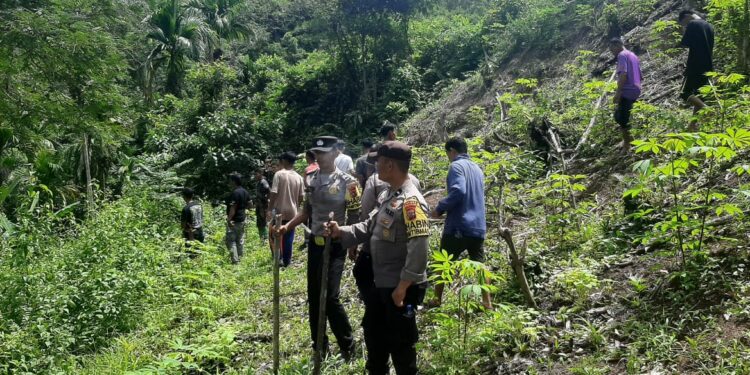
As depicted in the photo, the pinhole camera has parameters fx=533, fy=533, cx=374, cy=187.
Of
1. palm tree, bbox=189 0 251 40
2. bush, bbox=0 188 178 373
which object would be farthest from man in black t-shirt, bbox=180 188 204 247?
palm tree, bbox=189 0 251 40

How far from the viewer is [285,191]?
7.18 meters

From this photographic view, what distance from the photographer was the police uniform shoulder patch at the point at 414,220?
324cm

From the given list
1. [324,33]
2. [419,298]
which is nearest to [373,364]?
[419,298]

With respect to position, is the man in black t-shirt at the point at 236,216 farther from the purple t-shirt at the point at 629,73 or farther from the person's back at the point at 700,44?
the person's back at the point at 700,44

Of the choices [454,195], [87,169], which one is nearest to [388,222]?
[454,195]

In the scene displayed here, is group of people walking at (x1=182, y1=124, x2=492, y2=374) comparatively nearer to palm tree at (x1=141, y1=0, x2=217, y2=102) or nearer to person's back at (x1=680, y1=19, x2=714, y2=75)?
person's back at (x1=680, y1=19, x2=714, y2=75)

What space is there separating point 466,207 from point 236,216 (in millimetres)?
5577

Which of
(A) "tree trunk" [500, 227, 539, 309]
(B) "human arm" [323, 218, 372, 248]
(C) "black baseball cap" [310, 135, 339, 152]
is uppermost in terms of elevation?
(C) "black baseball cap" [310, 135, 339, 152]

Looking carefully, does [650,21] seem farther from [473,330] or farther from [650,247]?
[473,330]

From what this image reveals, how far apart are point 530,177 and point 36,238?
7.02 meters

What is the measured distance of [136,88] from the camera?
82.2 ft

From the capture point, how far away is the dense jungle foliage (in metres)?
3.87

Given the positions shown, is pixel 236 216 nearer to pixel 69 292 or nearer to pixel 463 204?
pixel 69 292

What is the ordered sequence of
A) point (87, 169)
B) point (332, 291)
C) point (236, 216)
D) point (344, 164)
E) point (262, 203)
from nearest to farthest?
1. point (332, 291)
2. point (344, 164)
3. point (236, 216)
4. point (262, 203)
5. point (87, 169)
